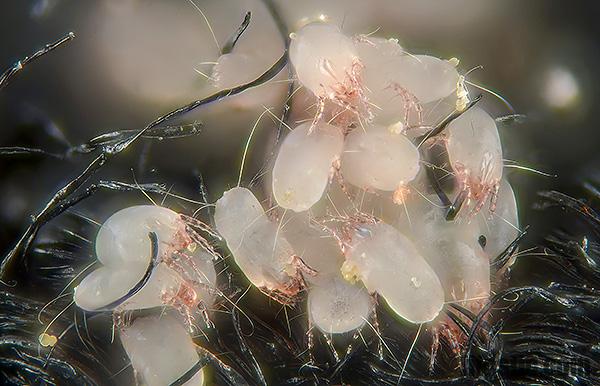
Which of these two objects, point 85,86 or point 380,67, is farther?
point 85,86

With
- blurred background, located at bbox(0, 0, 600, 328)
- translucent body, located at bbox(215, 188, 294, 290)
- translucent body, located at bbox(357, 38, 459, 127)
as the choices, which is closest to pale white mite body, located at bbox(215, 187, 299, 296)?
translucent body, located at bbox(215, 188, 294, 290)

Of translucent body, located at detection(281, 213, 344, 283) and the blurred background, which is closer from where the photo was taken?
translucent body, located at detection(281, 213, 344, 283)

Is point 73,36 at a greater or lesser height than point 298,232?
greater

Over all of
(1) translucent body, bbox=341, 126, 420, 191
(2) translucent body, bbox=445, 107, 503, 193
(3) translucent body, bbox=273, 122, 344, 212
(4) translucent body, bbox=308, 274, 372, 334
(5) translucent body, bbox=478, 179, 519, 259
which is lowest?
(5) translucent body, bbox=478, 179, 519, 259

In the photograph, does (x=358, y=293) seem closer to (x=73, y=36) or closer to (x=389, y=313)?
(x=389, y=313)

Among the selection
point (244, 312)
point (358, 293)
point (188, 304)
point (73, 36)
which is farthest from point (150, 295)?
point (73, 36)

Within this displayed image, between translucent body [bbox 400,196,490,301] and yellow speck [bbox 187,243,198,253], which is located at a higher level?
yellow speck [bbox 187,243,198,253]

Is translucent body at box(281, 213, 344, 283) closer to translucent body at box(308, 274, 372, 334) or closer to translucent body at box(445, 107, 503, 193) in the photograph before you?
translucent body at box(308, 274, 372, 334)

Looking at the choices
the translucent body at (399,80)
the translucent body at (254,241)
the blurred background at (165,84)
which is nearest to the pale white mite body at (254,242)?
the translucent body at (254,241)
